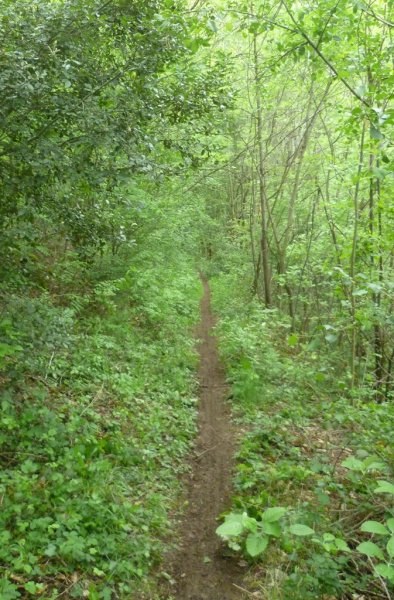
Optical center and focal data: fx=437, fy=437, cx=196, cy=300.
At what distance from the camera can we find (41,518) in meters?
4.27

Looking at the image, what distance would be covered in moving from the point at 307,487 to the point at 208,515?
52.5 inches

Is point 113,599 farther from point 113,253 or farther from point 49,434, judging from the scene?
point 113,253

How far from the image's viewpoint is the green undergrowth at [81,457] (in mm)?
4070

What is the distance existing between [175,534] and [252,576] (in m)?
1.09

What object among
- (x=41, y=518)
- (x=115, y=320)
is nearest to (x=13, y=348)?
(x=41, y=518)

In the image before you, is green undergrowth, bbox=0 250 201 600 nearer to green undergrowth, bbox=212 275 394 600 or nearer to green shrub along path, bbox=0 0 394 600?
green shrub along path, bbox=0 0 394 600

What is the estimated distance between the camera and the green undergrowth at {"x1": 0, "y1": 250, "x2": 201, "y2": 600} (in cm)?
407

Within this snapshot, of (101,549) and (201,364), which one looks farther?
(201,364)

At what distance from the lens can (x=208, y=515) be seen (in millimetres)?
5594

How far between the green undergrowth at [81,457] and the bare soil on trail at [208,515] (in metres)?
0.27

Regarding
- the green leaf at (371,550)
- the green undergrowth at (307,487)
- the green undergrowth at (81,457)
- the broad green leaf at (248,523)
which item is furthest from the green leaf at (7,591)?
the green leaf at (371,550)

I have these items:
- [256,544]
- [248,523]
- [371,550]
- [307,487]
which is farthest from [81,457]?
[371,550]

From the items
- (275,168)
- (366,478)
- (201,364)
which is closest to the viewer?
(366,478)

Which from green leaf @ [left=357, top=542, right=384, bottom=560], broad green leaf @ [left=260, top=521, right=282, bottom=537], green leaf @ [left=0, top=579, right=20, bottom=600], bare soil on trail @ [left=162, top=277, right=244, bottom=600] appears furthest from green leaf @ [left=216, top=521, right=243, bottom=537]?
bare soil on trail @ [left=162, top=277, right=244, bottom=600]
